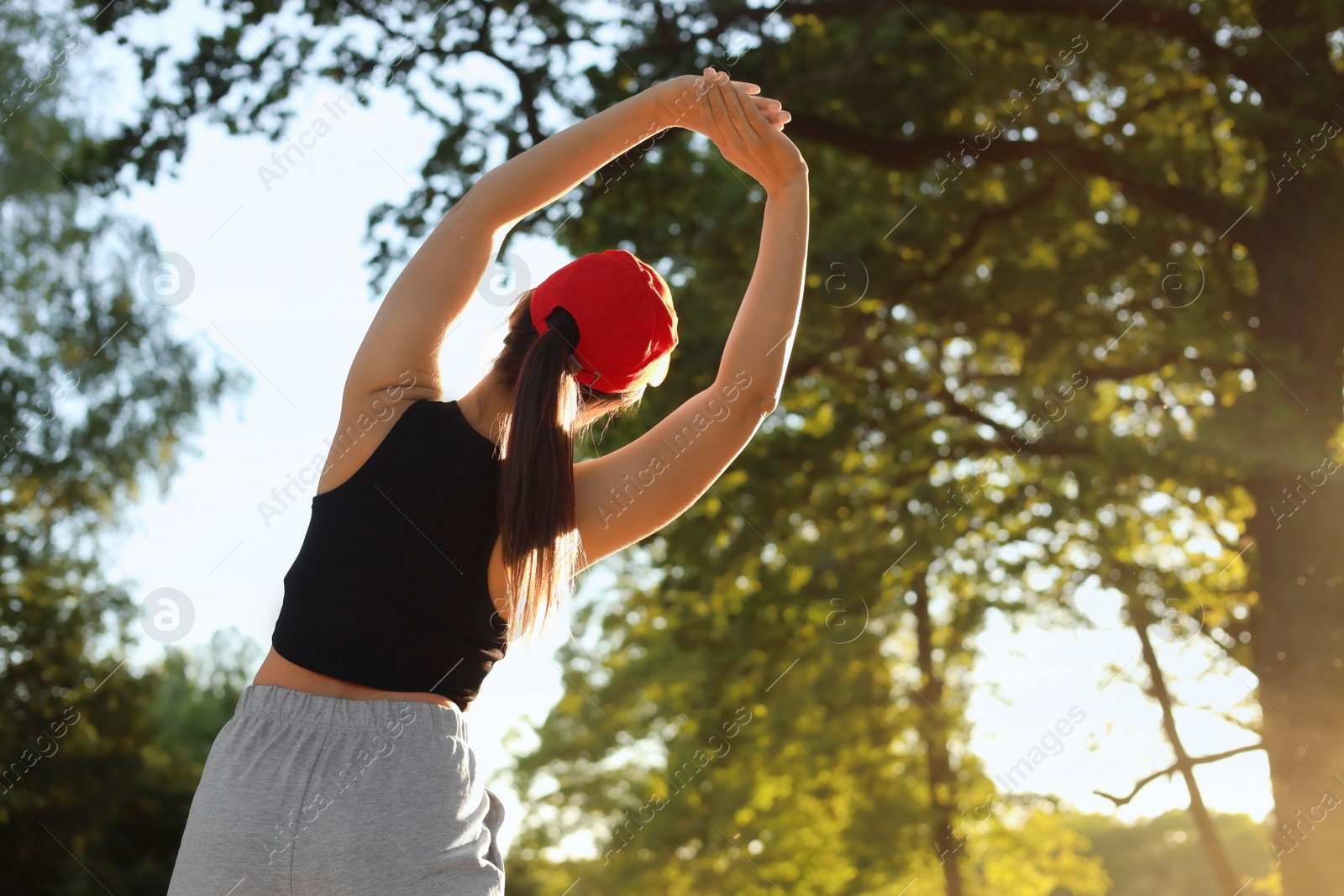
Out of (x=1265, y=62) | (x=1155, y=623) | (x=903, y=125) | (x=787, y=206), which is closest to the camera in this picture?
(x=787, y=206)

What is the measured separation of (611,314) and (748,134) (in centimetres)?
49

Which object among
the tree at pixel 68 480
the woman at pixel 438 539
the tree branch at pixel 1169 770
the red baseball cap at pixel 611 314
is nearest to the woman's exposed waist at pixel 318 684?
the woman at pixel 438 539

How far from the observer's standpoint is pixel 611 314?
5.87 ft

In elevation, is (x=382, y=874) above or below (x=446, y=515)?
below

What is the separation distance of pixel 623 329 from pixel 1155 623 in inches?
443

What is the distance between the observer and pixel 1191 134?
38.2 ft

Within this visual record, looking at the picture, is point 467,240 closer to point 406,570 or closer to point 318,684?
point 406,570

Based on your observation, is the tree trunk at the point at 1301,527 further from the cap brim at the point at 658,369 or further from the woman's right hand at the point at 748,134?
the cap brim at the point at 658,369

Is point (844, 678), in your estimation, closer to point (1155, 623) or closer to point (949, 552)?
point (949, 552)

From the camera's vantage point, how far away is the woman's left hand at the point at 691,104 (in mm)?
1870

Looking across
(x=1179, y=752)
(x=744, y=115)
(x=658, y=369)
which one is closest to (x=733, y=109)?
(x=744, y=115)

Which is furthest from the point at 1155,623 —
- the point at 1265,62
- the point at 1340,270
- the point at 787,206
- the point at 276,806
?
the point at 276,806

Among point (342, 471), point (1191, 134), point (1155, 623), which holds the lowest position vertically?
point (1155, 623)

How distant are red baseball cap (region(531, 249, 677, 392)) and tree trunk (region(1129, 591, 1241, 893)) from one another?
1104 cm
